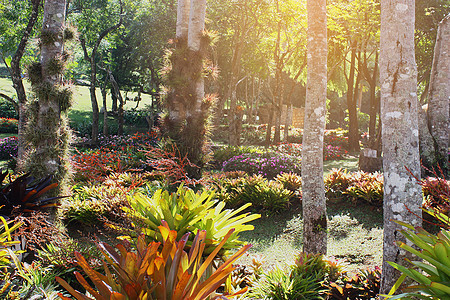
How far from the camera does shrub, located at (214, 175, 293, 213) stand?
22.5ft

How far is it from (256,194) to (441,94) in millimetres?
7318

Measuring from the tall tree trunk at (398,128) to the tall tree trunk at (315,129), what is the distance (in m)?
1.02

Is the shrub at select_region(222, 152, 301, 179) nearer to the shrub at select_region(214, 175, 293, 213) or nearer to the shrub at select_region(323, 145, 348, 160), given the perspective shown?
the shrub at select_region(214, 175, 293, 213)

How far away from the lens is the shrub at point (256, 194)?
684 cm

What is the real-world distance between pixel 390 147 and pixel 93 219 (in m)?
5.36

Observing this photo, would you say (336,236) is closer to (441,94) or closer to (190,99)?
(190,99)

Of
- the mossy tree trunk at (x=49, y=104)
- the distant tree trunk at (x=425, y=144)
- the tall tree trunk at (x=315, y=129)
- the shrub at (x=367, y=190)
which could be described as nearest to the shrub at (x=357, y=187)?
the shrub at (x=367, y=190)

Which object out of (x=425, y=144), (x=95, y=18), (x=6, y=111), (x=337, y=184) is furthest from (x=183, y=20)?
(x=6, y=111)

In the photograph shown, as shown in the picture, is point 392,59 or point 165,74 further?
point 165,74

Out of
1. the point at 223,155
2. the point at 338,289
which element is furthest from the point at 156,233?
the point at 223,155

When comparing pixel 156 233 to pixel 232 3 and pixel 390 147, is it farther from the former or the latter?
pixel 232 3

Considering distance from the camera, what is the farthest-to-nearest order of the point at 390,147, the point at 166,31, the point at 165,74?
the point at 166,31, the point at 165,74, the point at 390,147

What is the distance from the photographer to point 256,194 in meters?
6.98

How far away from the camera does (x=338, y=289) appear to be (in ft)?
10.8
